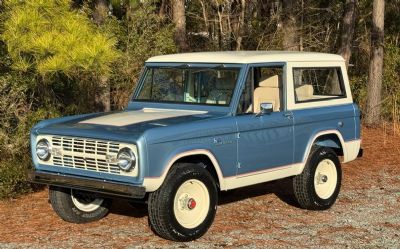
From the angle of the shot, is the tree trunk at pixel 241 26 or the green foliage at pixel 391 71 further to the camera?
the green foliage at pixel 391 71

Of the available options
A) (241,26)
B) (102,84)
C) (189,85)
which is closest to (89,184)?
(189,85)

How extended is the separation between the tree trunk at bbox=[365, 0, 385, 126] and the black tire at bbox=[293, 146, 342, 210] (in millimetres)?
9160

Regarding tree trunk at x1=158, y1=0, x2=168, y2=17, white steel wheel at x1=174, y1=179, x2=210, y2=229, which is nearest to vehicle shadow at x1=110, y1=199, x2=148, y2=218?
white steel wheel at x1=174, y1=179, x2=210, y2=229

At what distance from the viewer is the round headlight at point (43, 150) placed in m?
6.71

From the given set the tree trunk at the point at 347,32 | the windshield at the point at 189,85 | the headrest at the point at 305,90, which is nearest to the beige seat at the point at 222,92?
the windshield at the point at 189,85

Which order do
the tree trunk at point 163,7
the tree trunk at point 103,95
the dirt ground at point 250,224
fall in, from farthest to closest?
the tree trunk at point 163,7 → the tree trunk at point 103,95 → the dirt ground at point 250,224

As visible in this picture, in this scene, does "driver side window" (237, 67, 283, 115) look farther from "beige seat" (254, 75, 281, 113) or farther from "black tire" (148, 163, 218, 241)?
"black tire" (148, 163, 218, 241)

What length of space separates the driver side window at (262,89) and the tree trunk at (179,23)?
6.51 meters

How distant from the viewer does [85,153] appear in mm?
6383

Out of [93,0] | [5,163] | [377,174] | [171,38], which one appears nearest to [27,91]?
[5,163]

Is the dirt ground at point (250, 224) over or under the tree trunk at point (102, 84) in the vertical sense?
under

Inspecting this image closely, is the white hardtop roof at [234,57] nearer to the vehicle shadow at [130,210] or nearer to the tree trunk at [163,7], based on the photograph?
the vehicle shadow at [130,210]

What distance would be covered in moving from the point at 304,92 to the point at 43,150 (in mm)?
3175

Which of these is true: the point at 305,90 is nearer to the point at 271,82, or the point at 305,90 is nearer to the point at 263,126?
the point at 271,82
